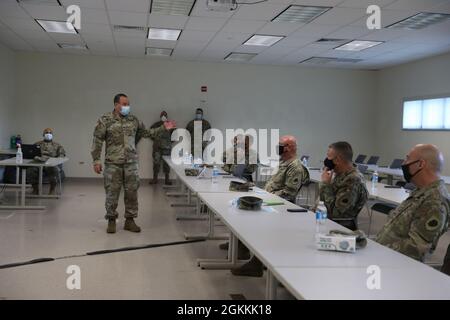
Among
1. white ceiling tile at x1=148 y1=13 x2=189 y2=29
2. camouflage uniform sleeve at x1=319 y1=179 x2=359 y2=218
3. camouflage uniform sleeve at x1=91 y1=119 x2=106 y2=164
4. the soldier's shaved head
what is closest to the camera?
the soldier's shaved head

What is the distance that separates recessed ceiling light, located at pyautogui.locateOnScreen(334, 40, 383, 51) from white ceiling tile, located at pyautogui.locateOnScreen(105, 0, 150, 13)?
3.76 m

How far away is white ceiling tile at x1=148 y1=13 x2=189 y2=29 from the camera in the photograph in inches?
257

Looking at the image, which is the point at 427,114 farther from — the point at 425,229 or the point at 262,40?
the point at 425,229

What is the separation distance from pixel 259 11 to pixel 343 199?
3404 mm

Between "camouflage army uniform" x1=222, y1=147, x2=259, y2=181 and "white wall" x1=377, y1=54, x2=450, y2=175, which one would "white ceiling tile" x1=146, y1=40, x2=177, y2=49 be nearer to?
"camouflage army uniform" x1=222, y1=147, x2=259, y2=181

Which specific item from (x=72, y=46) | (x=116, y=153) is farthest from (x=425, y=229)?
(x=72, y=46)

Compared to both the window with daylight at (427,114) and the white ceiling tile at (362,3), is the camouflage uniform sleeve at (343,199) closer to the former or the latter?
the white ceiling tile at (362,3)

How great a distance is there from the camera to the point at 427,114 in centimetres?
938

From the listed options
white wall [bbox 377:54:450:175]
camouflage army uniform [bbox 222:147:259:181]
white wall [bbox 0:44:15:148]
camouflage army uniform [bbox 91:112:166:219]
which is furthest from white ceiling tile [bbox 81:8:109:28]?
white wall [bbox 377:54:450:175]

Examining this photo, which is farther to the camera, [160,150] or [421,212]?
[160,150]

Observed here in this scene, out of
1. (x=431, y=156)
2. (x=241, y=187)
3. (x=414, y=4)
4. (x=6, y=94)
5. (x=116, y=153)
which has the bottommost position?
(x=241, y=187)

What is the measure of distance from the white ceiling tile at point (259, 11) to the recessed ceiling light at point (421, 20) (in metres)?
1.79

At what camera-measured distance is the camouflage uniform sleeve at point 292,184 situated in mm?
4410

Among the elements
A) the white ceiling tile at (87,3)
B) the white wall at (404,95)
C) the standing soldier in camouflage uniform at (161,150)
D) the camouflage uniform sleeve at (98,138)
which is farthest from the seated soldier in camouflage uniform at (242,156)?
the white wall at (404,95)
